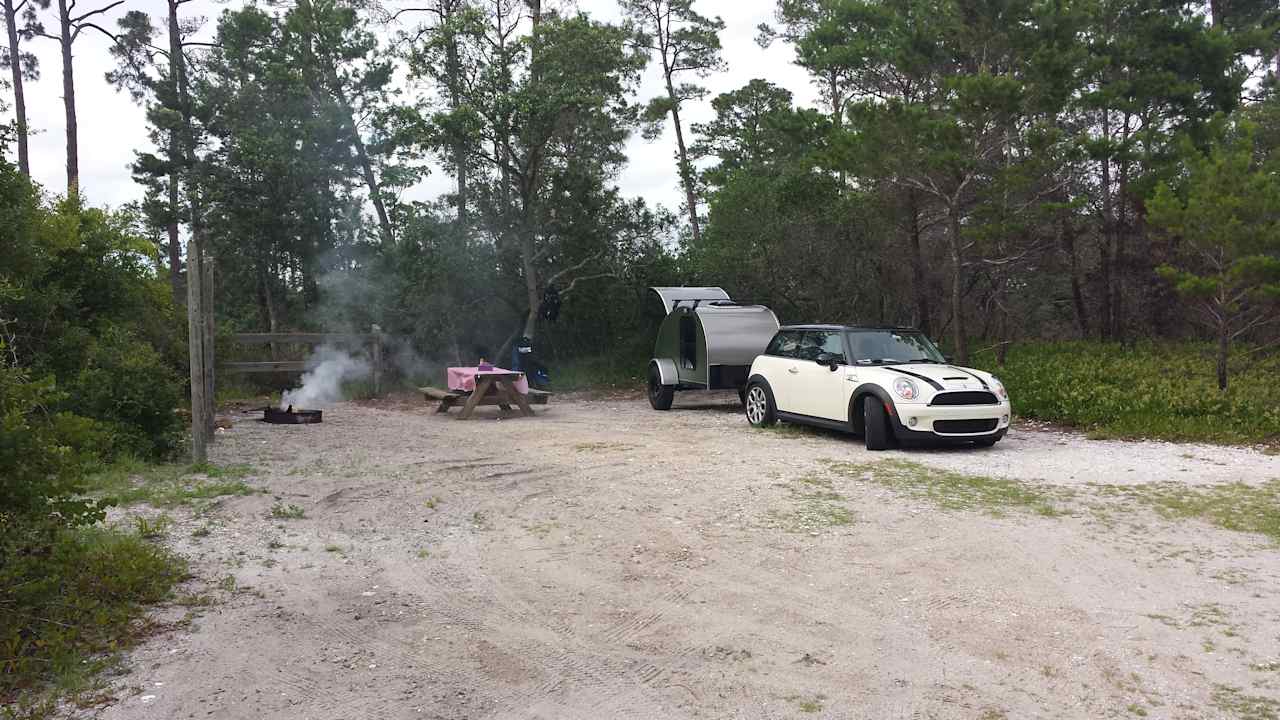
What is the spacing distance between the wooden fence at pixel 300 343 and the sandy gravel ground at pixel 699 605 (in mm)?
10055

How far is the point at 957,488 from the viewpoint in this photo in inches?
336

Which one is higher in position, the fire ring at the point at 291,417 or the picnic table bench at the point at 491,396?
the picnic table bench at the point at 491,396

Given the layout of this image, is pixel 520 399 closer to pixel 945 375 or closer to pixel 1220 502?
pixel 945 375

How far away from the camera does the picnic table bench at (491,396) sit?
51.2 feet

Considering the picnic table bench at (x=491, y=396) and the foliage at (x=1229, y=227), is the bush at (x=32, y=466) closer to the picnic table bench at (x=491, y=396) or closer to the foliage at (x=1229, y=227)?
the picnic table bench at (x=491, y=396)

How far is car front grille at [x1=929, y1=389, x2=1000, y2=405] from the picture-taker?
1080cm

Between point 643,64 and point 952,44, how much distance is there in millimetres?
7306

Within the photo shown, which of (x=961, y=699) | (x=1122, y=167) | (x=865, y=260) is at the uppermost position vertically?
(x=1122, y=167)

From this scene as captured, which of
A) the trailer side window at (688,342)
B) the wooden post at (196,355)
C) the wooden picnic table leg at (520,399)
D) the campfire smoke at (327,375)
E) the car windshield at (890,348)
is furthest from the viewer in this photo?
the campfire smoke at (327,375)

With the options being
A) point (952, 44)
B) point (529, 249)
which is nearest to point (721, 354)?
point (529, 249)

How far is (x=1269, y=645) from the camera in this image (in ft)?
14.3

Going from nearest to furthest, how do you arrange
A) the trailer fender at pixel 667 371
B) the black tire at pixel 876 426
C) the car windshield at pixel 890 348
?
the black tire at pixel 876 426 → the car windshield at pixel 890 348 → the trailer fender at pixel 667 371

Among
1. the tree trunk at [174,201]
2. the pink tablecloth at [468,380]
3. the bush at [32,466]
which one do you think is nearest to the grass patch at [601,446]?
the pink tablecloth at [468,380]

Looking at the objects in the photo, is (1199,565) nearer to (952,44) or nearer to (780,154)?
(952,44)
